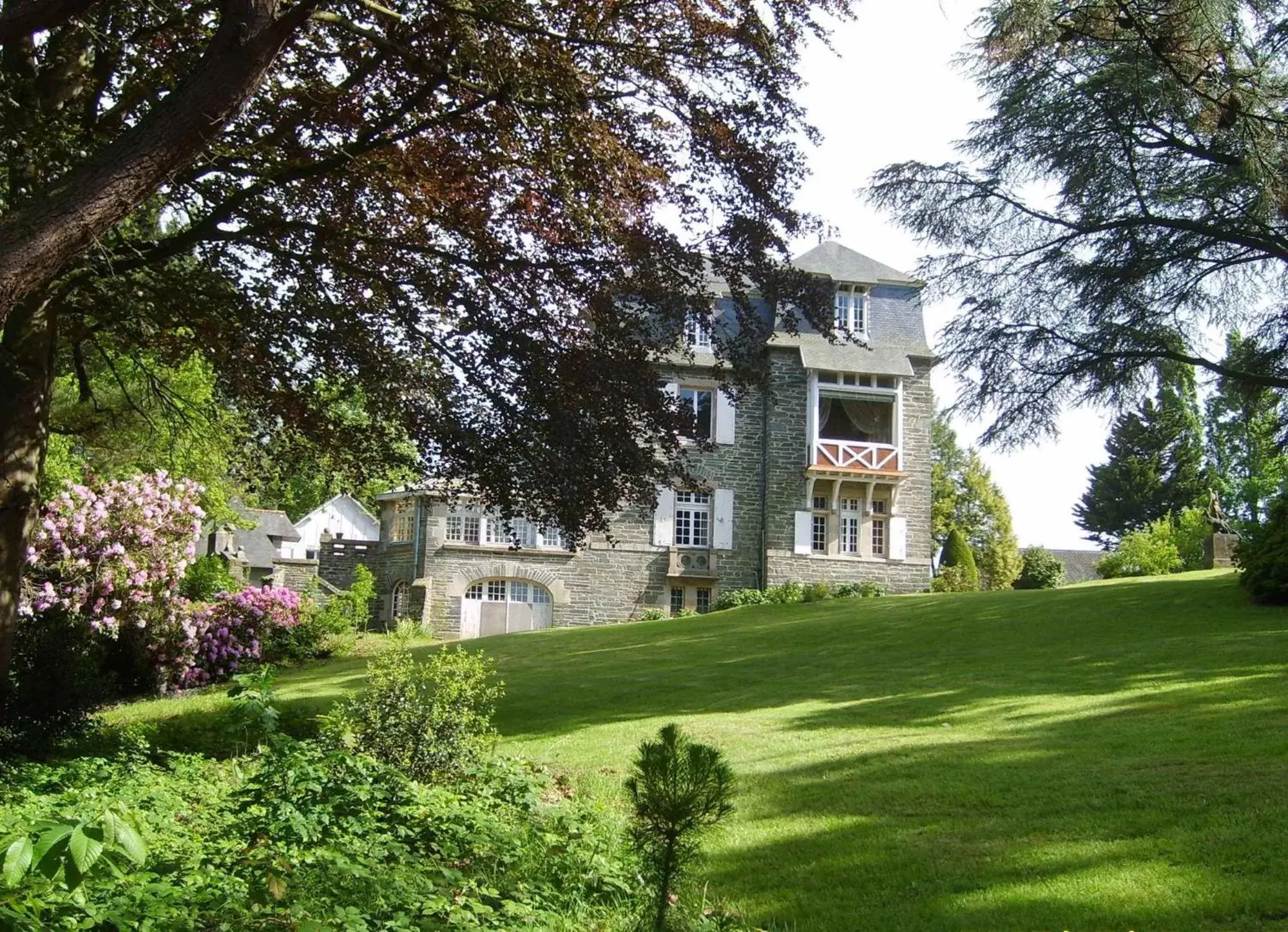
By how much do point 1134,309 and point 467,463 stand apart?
11.6 metres

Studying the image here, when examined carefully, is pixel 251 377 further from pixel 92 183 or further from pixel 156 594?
pixel 156 594

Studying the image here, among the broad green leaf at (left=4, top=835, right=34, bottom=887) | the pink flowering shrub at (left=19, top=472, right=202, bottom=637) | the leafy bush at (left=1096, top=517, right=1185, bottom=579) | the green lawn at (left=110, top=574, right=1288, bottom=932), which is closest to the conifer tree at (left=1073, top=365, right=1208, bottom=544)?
the leafy bush at (left=1096, top=517, right=1185, bottom=579)

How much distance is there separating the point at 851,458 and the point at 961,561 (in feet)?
26.3

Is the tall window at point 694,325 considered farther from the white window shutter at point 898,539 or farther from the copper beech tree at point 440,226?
the white window shutter at point 898,539

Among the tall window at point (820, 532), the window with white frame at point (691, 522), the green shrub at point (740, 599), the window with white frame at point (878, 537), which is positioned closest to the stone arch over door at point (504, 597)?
the window with white frame at point (691, 522)

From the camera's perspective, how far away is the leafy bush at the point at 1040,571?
1185 inches

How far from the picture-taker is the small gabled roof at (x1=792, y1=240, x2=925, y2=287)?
31.9 metres

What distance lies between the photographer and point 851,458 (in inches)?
1193

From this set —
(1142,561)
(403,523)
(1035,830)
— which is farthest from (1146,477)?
(1035,830)

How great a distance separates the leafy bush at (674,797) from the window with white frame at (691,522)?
2659 centimetres

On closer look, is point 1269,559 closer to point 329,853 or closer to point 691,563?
point 329,853

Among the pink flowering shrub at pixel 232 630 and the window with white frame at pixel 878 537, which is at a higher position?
the window with white frame at pixel 878 537

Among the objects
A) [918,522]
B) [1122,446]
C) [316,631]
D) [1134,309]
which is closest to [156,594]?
[316,631]

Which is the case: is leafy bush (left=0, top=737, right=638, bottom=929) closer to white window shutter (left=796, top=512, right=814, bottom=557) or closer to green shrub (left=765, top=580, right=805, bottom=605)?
green shrub (left=765, top=580, right=805, bottom=605)
